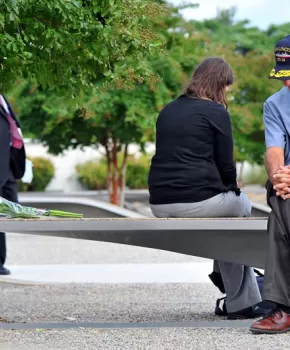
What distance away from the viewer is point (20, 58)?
6.23 m

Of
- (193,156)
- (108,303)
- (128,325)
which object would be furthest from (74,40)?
(108,303)

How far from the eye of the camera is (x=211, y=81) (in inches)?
263

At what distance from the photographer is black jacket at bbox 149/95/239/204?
6449 millimetres

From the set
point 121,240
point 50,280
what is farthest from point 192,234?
point 50,280

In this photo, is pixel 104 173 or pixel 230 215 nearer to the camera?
pixel 230 215

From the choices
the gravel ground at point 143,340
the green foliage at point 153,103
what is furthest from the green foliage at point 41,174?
the gravel ground at point 143,340

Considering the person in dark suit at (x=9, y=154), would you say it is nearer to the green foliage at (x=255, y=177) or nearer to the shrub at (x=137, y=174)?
the shrub at (x=137, y=174)

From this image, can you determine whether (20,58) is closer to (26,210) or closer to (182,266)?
(26,210)

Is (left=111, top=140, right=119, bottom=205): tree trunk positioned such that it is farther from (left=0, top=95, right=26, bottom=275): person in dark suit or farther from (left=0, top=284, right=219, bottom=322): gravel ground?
(left=0, top=284, right=219, bottom=322): gravel ground

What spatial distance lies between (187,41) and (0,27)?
12.1 metres

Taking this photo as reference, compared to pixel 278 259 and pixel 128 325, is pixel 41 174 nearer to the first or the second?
pixel 128 325

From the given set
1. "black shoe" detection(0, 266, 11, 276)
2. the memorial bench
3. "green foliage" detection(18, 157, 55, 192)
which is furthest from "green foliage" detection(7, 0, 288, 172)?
"green foliage" detection(18, 157, 55, 192)

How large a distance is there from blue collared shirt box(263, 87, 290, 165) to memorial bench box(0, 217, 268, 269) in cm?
44

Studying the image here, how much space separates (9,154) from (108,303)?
1.90 meters
